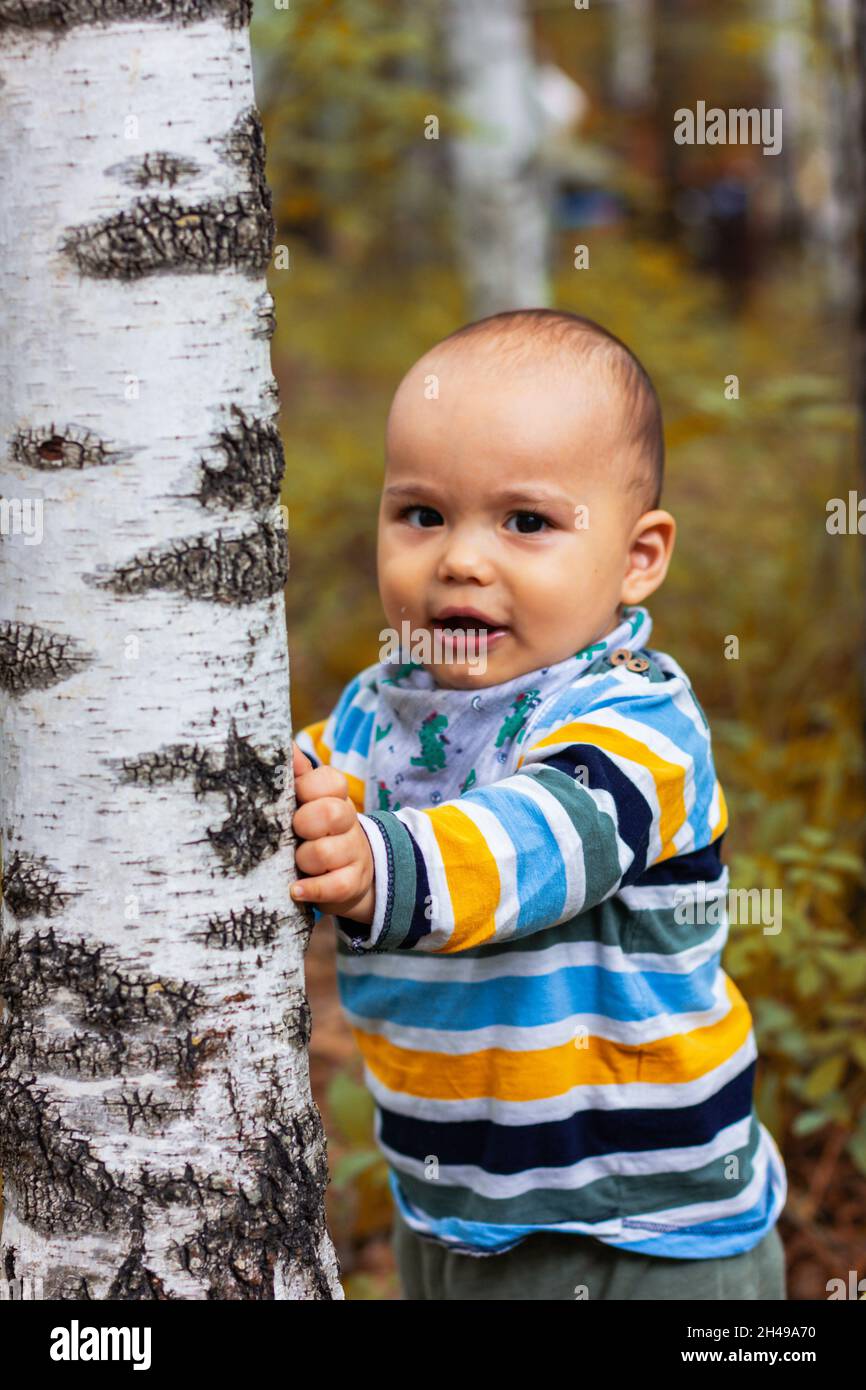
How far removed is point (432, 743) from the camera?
1.80 metres

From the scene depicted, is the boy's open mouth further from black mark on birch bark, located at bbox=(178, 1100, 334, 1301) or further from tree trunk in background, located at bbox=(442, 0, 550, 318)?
tree trunk in background, located at bbox=(442, 0, 550, 318)

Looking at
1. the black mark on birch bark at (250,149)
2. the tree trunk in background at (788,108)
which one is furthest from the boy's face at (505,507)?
the tree trunk in background at (788,108)

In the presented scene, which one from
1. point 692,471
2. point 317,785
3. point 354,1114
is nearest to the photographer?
point 317,785

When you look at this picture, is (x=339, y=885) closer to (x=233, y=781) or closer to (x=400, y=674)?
(x=233, y=781)

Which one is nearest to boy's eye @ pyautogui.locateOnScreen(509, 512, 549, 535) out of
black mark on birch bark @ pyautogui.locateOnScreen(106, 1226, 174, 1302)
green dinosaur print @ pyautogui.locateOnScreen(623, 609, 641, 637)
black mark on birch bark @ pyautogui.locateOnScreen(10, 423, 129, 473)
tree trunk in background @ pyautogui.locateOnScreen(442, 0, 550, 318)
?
green dinosaur print @ pyautogui.locateOnScreen(623, 609, 641, 637)

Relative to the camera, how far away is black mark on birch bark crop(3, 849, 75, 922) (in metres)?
1.36

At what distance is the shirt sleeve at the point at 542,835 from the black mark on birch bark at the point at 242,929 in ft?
0.29

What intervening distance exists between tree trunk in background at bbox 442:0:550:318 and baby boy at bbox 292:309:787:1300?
515 cm

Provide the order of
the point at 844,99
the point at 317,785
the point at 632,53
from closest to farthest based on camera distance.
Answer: the point at 317,785 → the point at 844,99 → the point at 632,53

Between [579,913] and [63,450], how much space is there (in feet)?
2.63

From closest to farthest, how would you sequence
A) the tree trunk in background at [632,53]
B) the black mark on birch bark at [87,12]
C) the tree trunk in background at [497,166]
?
the black mark on birch bark at [87,12]
the tree trunk in background at [497,166]
the tree trunk in background at [632,53]

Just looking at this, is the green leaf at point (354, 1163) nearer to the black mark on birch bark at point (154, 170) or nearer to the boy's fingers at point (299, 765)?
the boy's fingers at point (299, 765)

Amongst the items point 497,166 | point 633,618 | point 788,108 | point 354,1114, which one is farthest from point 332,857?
point 788,108

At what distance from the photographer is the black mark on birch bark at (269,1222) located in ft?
4.59
